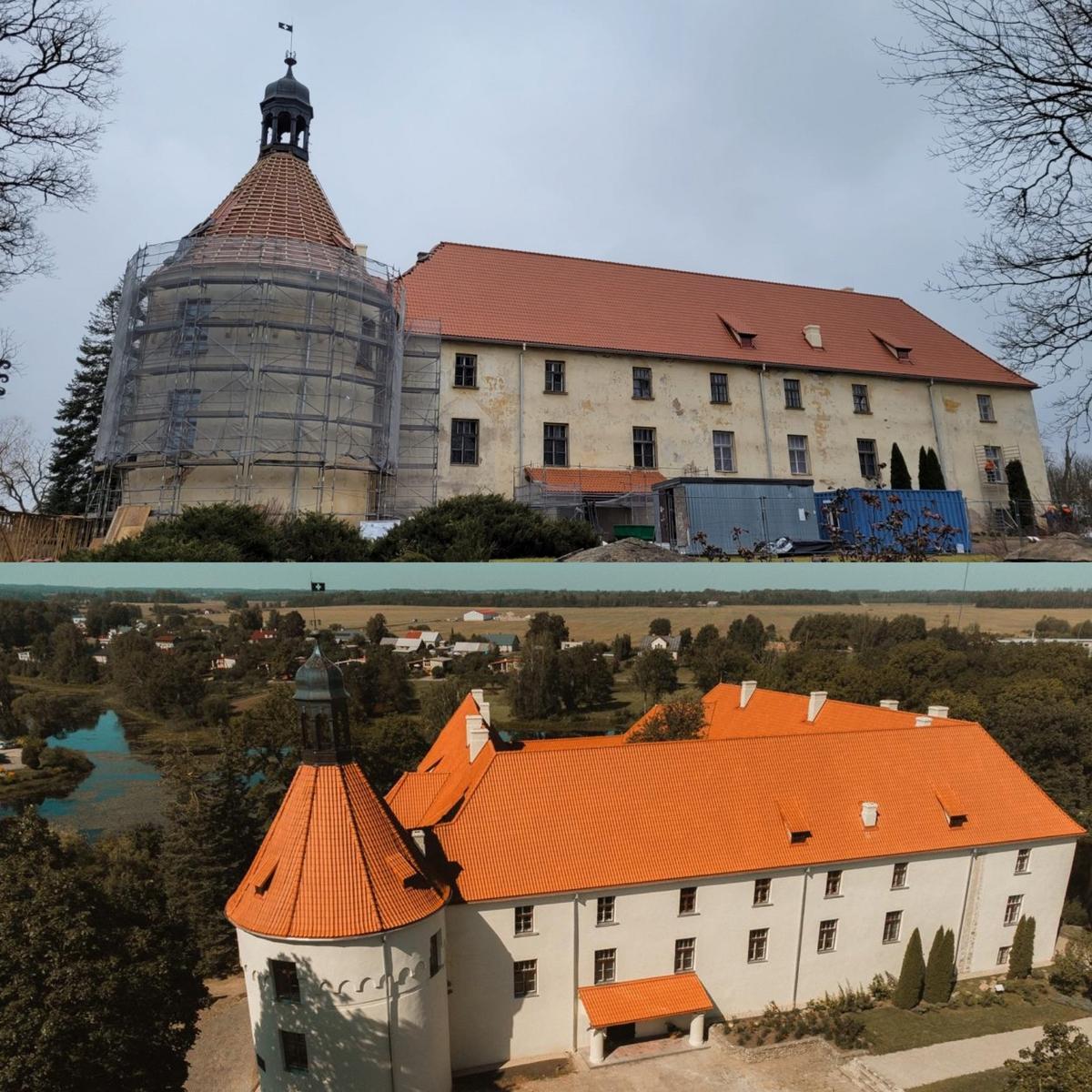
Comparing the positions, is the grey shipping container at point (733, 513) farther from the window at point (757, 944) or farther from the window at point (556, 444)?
the window at point (757, 944)

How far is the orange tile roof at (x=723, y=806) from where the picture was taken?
1370 centimetres

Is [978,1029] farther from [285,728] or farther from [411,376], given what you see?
[411,376]

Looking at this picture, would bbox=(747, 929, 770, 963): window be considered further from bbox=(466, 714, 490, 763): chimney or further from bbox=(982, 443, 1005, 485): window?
bbox=(982, 443, 1005, 485): window

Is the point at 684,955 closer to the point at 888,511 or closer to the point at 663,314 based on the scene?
the point at 888,511

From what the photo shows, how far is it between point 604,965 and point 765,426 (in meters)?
21.8

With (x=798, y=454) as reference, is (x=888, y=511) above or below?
below

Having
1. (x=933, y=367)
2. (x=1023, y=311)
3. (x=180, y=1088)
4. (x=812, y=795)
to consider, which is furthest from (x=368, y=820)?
(x=933, y=367)

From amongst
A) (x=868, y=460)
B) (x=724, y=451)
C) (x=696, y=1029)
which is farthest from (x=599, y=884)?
(x=868, y=460)

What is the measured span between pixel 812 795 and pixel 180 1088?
11076 millimetres

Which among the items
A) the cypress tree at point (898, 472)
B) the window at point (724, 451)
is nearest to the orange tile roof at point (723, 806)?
the window at point (724, 451)

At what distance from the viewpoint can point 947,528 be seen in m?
24.3

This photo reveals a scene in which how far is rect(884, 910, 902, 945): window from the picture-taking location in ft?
50.9

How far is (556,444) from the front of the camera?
93.6ft

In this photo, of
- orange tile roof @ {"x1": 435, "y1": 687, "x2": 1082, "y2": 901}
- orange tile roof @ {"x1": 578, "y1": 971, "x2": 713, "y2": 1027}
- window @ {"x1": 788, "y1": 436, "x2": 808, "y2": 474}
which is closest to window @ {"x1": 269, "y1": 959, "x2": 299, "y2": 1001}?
orange tile roof @ {"x1": 435, "y1": 687, "x2": 1082, "y2": 901}
